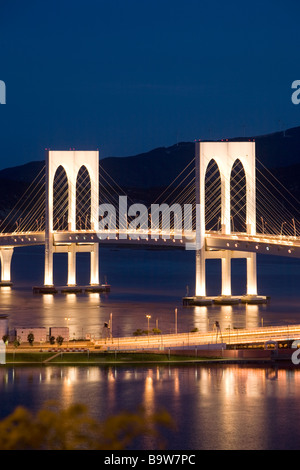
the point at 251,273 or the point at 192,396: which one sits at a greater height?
the point at 251,273

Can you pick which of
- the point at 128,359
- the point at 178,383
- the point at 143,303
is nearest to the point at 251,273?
the point at 143,303

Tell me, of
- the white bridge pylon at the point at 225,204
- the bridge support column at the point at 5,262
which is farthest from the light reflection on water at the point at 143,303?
the white bridge pylon at the point at 225,204

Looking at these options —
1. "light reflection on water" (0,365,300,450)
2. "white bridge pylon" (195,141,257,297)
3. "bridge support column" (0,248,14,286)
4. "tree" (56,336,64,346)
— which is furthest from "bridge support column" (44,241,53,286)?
"light reflection on water" (0,365,300,450)

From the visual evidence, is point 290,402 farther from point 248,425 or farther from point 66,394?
point 66,394

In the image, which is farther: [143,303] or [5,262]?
[5,262]

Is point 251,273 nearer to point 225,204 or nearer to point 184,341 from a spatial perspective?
point 225,204

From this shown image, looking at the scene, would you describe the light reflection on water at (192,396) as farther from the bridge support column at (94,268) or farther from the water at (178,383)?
the bridge support column at (94,268)
